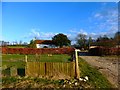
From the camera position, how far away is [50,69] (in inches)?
523

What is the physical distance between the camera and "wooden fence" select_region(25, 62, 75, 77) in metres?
13.1

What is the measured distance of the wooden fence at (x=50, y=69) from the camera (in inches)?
517

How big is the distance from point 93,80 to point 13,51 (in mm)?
46231

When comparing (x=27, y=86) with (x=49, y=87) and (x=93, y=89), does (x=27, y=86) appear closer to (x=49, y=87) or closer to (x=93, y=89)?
(x=49, y=87)

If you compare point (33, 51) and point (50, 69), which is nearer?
point (50, 69)

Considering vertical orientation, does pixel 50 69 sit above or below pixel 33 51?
below

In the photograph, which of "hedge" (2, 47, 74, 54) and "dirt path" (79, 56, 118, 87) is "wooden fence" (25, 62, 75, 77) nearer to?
"dirt path" (79, 56, 118, 87)

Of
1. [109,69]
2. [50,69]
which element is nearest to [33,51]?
[109,69]

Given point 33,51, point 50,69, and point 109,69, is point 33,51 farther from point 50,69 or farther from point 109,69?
point 50,69

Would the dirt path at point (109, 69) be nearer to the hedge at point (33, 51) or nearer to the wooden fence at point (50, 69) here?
the wooden fence at point (50, 69)

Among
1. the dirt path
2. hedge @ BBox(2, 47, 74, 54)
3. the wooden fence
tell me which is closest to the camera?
the wooden fence

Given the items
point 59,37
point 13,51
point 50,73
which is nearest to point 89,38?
point 59,37

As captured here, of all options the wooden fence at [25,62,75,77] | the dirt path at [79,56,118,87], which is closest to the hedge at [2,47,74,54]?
the dirt path at [79,56,118,87]

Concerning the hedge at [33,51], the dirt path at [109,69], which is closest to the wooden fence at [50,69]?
the dirt path at [109,69]
